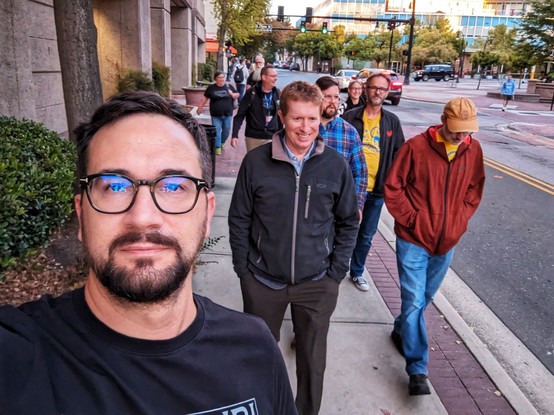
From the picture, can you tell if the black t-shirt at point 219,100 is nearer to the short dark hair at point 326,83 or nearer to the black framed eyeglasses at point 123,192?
the short dark hair at point 326,83

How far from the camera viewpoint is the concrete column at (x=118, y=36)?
11.6m

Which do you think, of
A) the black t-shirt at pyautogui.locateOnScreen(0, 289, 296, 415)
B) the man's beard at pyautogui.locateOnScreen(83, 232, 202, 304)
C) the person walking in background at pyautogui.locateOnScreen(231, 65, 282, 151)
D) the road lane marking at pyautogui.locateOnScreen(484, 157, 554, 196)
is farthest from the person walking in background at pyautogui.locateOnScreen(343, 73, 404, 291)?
the road lane marking at pyautogui.locateOnScreen(484, 157, 554, 196)

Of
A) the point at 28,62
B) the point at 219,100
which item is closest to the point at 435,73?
the point at 219,100

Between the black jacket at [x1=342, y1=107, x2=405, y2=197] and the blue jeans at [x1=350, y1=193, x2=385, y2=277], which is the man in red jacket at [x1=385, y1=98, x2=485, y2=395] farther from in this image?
the blue jeans at [x1=350, y1=193, x2=385, y2=277]

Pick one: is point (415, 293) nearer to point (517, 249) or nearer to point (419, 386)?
point (419, 386)

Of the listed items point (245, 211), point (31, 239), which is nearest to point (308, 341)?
point (245, 211)

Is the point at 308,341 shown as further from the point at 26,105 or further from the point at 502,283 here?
the point at 26,105

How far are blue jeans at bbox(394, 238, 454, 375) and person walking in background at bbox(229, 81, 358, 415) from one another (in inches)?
29.4

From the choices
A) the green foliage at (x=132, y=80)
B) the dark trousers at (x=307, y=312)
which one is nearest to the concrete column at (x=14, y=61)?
the dark trousers at (x=307, y=312)

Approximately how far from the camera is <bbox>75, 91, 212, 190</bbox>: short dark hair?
138 centimetres

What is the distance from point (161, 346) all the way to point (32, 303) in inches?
15.1

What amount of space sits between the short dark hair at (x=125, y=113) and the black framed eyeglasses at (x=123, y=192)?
87 millimetres

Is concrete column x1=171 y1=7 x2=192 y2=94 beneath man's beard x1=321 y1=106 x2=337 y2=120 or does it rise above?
above

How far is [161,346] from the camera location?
A: 1.26 m
